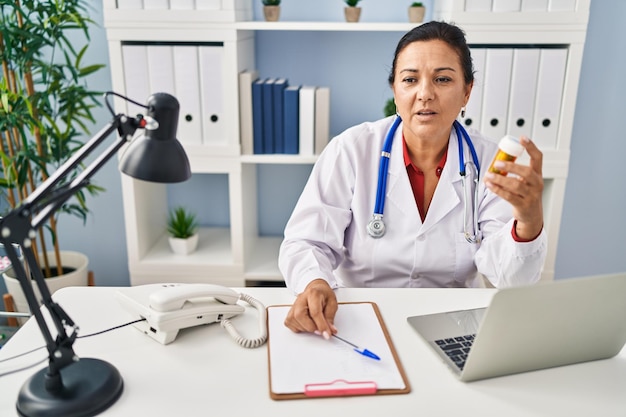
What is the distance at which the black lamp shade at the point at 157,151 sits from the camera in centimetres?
88

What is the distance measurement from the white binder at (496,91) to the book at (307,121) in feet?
2.11

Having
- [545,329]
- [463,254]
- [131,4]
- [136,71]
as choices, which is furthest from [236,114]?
[545,329]

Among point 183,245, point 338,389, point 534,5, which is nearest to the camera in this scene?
point 338,389

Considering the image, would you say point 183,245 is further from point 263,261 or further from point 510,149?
point 510,149

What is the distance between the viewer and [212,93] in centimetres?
211

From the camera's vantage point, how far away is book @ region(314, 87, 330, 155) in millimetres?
2176

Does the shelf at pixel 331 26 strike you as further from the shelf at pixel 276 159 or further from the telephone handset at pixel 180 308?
the telephone handset at pixel 180 308

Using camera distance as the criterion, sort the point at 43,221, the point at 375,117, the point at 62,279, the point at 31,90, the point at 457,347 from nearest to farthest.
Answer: the point at 43,221 < the point at 457,347 < the point at 31,90 < the point at 62,279 < the point at 375,117

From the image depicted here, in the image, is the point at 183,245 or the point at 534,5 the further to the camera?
the point at 183,245

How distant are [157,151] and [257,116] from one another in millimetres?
1326

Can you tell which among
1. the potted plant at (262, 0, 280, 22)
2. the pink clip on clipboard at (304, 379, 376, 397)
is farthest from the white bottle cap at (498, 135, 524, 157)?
the potted plant at (262, 0, 280, 22)

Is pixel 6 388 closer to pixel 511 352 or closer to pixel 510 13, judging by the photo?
pixel 511 352

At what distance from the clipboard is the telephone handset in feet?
0.19

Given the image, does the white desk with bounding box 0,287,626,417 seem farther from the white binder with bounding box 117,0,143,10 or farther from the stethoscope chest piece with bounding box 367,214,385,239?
the white binder with bounding box 117,0,143,10
